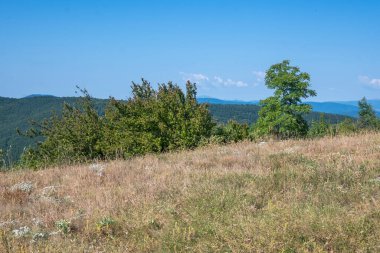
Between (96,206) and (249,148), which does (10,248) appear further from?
(249,148)

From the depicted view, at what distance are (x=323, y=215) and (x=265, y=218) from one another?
67 cm

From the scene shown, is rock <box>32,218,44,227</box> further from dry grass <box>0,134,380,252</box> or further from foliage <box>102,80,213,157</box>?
foliage <box>102,80,213,157</box>

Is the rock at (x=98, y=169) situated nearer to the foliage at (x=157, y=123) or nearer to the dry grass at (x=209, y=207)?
the dry grass at (x=209, y=207)

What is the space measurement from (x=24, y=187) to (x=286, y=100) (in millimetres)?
27052

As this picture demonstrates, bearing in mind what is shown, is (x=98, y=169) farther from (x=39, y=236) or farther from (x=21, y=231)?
(x=39, y=236)

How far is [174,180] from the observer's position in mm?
7441

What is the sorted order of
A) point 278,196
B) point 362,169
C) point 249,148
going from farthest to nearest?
A: 1. point 249,148
2. point 362,169
3. point 278,196

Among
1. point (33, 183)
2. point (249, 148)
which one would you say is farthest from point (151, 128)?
point (33, 183)

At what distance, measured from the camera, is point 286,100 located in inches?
1268

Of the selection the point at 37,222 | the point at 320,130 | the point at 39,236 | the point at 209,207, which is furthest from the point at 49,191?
the point at 320,130

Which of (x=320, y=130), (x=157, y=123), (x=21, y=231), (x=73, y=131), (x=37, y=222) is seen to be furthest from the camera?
(x=320, y=130)

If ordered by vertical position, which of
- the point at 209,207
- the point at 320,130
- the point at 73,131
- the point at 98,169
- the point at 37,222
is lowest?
the point at 320,130

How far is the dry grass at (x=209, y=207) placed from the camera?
4172mm

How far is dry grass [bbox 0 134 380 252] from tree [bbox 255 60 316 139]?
884 inches
